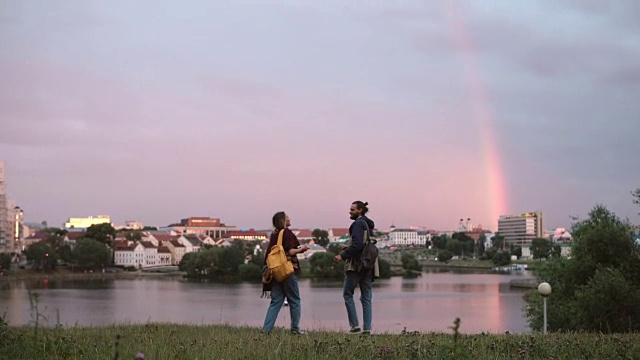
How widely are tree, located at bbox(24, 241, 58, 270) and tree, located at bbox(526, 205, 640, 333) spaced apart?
94062 millimetres

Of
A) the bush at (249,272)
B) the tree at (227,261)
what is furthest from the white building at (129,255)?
the bush at (249,272)

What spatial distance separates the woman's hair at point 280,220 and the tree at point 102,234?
129323 mm

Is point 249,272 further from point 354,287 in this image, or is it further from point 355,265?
point 355,265

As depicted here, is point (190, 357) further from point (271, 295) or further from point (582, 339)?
point (582, 339)

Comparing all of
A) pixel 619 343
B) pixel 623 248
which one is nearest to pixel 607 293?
pixel 623 248

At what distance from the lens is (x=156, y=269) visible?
5123 inches

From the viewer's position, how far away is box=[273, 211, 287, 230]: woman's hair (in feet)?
31.8

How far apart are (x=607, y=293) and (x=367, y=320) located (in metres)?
17.4

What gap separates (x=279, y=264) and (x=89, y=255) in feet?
363

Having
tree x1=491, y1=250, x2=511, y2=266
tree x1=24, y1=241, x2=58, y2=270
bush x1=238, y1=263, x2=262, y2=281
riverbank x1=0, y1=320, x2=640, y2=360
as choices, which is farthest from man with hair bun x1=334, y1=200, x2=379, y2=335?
tree x1=491, y1=250, x2=511, y2=266

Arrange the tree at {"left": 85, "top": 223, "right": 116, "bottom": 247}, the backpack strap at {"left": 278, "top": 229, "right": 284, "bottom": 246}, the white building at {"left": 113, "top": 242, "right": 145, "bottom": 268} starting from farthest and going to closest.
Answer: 1. the white building at {"left": 113, "top": 242, "right": 145, "bottom": 268}
2. the tree at {"left": 85, "top": 223, "right": 116, "bottom": 247}
3. the backpack strap at {"left": 278, "top": 229, "right": 284, "bottom": 246}

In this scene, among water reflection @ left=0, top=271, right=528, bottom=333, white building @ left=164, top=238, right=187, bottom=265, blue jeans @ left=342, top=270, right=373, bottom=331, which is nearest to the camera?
blue jeans @ left=342, top=270, right=373, bottom=331

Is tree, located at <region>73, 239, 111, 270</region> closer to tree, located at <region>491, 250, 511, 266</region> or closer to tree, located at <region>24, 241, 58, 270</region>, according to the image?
tree, located at <region>24, 241, 58, 270</region>

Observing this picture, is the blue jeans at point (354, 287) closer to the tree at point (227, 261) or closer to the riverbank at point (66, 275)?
the tree at point (227, 261)
